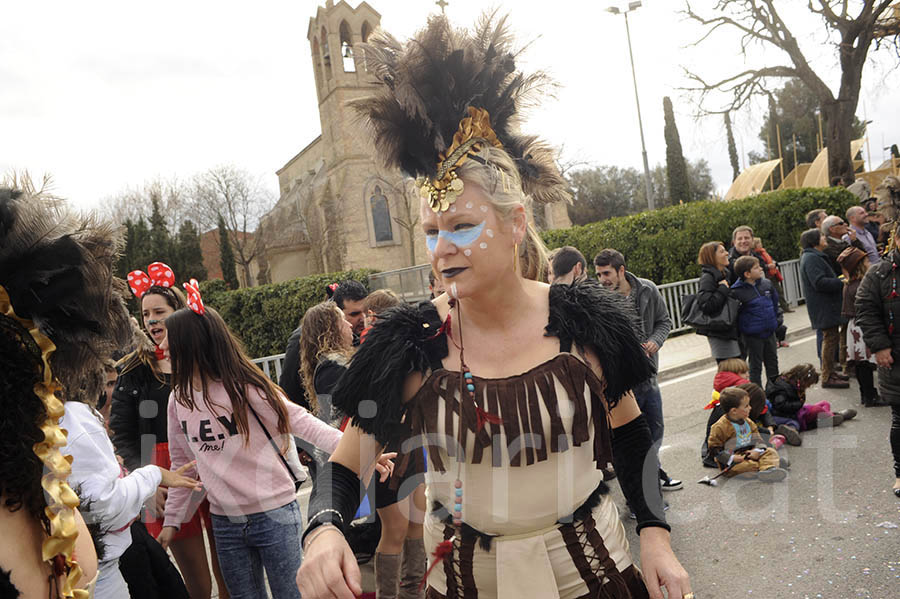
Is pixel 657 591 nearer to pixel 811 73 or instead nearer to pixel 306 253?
pixel 811 73

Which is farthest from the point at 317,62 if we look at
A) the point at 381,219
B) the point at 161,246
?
the point at 161,246

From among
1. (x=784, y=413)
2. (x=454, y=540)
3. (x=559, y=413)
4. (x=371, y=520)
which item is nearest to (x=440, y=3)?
(x=559, y=413)

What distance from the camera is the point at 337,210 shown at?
128 feet

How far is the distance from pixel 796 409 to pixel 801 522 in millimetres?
2150

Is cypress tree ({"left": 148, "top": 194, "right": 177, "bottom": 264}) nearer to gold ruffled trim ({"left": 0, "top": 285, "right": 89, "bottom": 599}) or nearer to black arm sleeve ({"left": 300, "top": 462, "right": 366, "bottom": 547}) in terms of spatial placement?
black arm sleeve ({"left": 300, "top": 462, "right": 366, "bottom": 547})

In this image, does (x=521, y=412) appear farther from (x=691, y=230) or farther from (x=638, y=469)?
(x=691, y=230)

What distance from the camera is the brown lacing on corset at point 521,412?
192 cm

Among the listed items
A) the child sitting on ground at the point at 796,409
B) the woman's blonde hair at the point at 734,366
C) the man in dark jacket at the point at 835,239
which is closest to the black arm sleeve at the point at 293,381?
the woman's blonde hair at the point at 734,366

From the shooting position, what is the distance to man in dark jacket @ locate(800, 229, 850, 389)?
809 centimetres

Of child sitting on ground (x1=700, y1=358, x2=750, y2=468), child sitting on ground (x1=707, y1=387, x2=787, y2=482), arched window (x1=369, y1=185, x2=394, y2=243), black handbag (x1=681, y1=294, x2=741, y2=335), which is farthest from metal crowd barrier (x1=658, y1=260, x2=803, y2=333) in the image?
arched window (x1=369, y1=185, x2=394, y2=243)

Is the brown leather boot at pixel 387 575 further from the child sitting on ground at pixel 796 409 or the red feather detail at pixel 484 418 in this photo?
the child sitting on ground at pixel 796 409

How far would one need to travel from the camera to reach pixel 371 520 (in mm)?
4172

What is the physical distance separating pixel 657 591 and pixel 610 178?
5165cm

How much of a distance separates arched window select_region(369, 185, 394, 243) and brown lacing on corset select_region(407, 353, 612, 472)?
37426 mm
